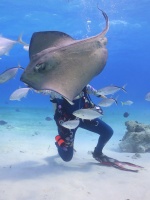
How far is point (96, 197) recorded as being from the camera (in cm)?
430

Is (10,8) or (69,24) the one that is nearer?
(10,8)

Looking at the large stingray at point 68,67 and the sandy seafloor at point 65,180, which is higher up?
the large stingray at point 68,67

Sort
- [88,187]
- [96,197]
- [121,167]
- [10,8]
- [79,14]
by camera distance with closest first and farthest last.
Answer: [96,197]
[88,187]
[121,167]
[10,8]
[79,14]

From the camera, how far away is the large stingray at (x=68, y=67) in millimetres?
2979

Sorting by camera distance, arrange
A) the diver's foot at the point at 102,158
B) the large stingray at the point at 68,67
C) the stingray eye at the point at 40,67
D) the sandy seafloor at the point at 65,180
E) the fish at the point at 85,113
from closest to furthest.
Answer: the large stingray at the point at 68,67 < the stingray eye at the point at 40,67 < the sandy seafloor at the point at 65,180 < the fish at the point at 85,113 < the diver's foot at the point at 102,158

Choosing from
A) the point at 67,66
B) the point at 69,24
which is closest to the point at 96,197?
the point at 67,66

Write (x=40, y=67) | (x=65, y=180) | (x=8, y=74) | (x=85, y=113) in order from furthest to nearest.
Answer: (x=8, y=74) → (x=85, y=113) → (x=65, y=180) → (x=40, y=67)

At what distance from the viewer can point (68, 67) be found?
3.19 m

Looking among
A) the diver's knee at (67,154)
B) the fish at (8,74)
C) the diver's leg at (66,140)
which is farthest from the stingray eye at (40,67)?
the fish at (8,74)

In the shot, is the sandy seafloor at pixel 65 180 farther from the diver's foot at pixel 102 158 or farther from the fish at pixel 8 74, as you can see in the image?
the fish at pixel 8 74

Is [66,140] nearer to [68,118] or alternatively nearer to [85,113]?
[68,118]

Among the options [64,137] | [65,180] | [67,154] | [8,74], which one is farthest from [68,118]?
[8,74]

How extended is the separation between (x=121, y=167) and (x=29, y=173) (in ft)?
7.73

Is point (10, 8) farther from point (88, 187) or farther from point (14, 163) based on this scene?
point (88, 187)
